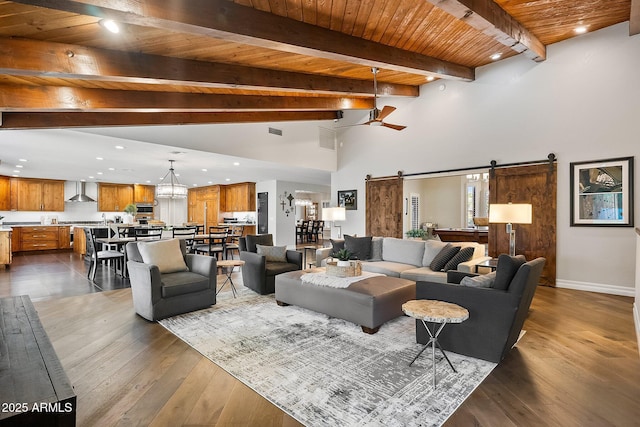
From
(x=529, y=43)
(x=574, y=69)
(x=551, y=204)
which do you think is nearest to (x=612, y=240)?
(x=551, y=204)

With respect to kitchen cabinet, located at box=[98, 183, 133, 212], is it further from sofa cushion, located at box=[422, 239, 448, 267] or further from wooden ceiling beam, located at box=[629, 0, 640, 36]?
wooden ceiling beam, located at box=[629, 0, 640, 36]

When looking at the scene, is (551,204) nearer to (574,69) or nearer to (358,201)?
(574,69)

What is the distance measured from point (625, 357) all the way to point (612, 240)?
3099 mm

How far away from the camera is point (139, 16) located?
8.17 ft

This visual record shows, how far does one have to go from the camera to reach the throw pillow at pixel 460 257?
4.52 meters

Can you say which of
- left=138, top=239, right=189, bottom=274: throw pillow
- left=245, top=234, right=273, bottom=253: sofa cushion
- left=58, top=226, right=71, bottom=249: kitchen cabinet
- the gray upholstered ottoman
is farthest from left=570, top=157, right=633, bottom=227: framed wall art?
left=58, top=226, right=71, bottom=249: kitchen cabinet

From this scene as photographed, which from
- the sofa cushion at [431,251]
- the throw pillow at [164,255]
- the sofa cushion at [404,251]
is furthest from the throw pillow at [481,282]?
the throw pillow at [164,255]

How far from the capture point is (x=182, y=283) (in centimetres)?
389

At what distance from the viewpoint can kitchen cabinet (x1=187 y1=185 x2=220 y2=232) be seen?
12.5m

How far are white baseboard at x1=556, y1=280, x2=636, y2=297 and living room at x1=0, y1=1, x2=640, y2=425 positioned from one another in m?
0.01

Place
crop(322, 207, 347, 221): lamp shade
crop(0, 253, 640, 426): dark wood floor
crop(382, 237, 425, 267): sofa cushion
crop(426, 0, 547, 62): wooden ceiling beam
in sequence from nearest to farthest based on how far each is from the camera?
1. crop(0, 253, 640, 426): dark wood floor
2. crop(426, 0, 547, 62): wooden ceiling beam
3. crop(382, 237, 425, 267): sofa cushion
4. crop(322, 207, 347, 221): lamp shade

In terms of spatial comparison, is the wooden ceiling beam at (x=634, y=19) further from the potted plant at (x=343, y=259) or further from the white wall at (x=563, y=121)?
the potted plant at (x=343, y=259)

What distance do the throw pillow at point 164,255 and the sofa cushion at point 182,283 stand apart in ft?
0.36

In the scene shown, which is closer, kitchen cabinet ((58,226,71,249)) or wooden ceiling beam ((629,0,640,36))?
wooden ceiling beam ((629,0,640,36))
